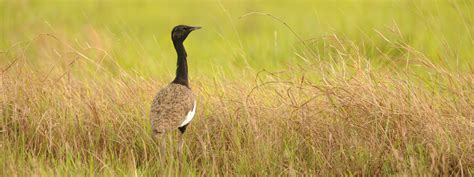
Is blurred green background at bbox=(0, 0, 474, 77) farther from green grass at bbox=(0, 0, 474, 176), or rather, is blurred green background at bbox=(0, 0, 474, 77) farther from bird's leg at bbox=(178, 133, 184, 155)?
bird's leg at bbox=(178, 133, 184, 155)

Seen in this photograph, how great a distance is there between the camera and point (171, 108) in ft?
15.9

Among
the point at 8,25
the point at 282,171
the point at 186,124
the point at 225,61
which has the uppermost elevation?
the point at 8,25

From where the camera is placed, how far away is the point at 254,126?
15.9ft

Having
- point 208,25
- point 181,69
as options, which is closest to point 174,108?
point 181,69

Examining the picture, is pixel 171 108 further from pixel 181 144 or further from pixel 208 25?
pixel 208 25

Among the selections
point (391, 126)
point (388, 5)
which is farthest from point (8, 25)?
point (391, 126)

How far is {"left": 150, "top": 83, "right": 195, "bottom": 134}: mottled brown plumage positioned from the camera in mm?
4750

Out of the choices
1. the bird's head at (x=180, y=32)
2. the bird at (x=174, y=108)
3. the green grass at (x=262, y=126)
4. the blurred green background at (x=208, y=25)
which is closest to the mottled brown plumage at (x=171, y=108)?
the bird at (x=174, y=108)

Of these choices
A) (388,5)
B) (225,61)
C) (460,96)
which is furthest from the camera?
(388,5)

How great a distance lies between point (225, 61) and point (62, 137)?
4.25m

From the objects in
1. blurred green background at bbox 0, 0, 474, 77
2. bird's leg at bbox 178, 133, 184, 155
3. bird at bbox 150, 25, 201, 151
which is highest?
blurred green background at bbox 0, 0, 474, 77

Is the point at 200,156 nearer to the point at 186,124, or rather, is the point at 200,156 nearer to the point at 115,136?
the point at 186,124

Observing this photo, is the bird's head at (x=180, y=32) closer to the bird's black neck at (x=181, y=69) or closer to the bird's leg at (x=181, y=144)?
the bird's black neck at (x=181, y=69)

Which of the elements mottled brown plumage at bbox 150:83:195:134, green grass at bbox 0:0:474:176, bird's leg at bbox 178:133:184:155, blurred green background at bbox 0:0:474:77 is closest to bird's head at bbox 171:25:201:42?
mottled brown plumage at bbox 150:83:195:134
